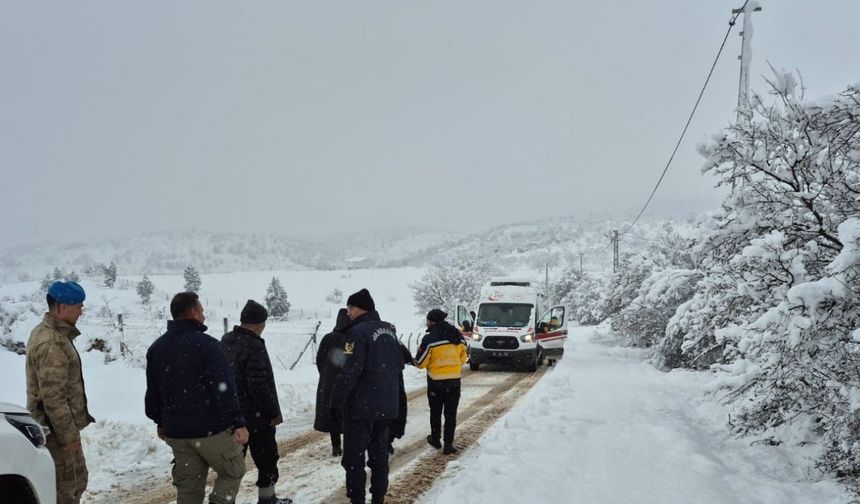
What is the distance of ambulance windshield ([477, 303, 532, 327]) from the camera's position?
18922 mm

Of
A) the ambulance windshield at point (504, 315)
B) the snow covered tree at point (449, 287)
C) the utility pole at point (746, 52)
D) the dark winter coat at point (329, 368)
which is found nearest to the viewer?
the dark winter coat at point (329, 368)

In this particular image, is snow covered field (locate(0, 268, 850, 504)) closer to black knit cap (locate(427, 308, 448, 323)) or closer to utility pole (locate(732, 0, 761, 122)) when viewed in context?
black knit cap (locate(427, 308, 448, 323))

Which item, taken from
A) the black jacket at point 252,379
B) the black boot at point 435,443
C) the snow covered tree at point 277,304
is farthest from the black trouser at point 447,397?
the snow covered tree at point 277,304

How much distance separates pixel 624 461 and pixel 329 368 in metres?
3.84

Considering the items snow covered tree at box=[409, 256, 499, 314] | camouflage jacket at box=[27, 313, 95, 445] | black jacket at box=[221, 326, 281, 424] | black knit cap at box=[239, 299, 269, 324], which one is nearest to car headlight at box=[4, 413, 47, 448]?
camouflage jacket at box=[27, 313, 95, 445]

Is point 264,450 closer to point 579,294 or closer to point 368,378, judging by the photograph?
point 368,378

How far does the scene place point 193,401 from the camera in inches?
156

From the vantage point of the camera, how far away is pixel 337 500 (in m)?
5.67

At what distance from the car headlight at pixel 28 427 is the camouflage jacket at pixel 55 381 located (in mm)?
423

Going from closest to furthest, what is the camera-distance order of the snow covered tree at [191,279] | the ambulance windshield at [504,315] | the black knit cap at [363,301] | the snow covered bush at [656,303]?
the black knit cap at [363,301] → the snow covered bush at [656,303] → the ambulance windshield at [504,315] → the snow covered tree at [191,279]

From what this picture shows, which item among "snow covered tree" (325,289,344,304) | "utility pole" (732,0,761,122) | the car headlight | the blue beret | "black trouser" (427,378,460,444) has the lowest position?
"snow covered tree" (325,289,344,304)

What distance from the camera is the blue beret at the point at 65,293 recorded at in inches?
159

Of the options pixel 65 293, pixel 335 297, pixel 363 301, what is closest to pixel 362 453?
pixel 363 301

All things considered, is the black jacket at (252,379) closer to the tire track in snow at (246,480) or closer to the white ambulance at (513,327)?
the tire track in snow at (246,480)
